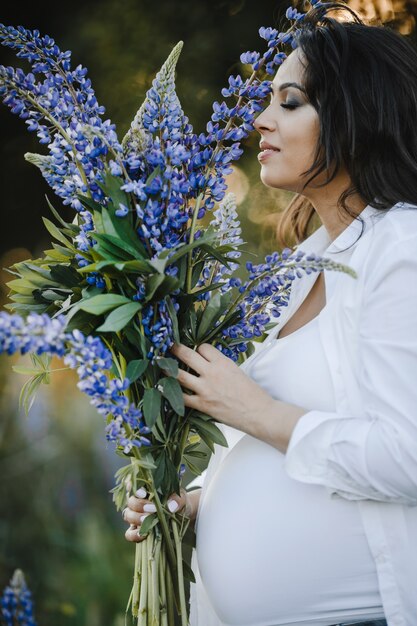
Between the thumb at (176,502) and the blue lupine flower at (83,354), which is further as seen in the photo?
the thumb at (176,502)

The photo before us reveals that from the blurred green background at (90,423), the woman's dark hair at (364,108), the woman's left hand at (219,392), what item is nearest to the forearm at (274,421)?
the woman's left hand at (219,392)

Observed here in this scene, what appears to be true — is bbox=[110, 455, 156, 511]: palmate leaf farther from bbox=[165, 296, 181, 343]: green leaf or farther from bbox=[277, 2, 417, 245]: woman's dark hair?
bbox=[277, 2, 417, 245]: woman's dark hair

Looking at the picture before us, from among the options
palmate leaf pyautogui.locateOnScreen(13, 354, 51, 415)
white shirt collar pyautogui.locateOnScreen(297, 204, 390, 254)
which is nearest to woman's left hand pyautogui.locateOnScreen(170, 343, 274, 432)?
palmate leaf pyautogui.locateOnScreen(13, 354, 51, 415)

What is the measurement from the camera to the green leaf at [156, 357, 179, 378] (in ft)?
3.28

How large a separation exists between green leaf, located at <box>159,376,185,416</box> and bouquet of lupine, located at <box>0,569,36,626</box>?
0.33m

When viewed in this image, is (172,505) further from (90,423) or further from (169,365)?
(90,423)

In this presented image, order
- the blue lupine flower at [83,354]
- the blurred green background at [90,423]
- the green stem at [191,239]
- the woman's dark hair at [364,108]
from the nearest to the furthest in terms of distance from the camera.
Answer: the blue lupine flower at [83,354]
the green stem at [191,239]
the woman's dark hair at [364,108]
the blurred green background at [90,423]

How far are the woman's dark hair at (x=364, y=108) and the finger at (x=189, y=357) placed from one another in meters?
0.43

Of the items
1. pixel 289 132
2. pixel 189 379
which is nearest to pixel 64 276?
pixel 189 379

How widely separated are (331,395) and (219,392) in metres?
0.19

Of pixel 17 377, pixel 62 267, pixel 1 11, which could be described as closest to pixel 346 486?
pixel 62 267

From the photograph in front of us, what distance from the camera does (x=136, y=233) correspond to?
103cm

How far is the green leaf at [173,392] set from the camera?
1000mm

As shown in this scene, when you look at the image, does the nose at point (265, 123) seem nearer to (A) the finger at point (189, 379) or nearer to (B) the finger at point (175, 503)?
(A) the finger at point (189, 379)
